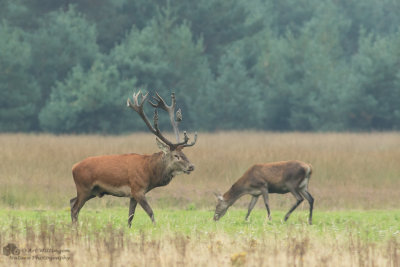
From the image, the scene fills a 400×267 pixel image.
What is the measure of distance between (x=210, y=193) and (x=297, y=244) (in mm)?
9547

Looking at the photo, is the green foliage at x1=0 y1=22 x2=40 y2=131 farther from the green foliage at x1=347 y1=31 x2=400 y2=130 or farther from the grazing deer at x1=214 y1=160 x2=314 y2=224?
the grazing deer at x1=214 y1=160 x2=314 y2=224

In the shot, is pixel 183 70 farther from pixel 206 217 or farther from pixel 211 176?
pixel 206 217

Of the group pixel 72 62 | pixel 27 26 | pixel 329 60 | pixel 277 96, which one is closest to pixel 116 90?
pixel 72 62

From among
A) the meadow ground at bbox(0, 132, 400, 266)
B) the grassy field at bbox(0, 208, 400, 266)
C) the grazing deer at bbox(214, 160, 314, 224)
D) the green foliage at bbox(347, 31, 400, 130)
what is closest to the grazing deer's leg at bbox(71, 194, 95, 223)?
the meadow ground at bbox(0, 132, 400, 266)

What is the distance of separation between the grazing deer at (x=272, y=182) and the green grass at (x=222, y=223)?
348 millimetres

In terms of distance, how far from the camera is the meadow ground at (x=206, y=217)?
29.5 ft

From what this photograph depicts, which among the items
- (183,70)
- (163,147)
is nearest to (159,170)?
(163,147)

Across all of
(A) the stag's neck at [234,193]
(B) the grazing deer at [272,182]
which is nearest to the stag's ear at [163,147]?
(B) the grazing deer at [272,182]

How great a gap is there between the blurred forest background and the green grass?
30301mm

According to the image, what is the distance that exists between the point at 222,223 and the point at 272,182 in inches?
76.6

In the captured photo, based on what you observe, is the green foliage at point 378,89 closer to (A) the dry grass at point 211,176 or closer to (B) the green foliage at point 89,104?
(B) the green foliage at point 89,104

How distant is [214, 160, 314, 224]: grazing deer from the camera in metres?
14.8

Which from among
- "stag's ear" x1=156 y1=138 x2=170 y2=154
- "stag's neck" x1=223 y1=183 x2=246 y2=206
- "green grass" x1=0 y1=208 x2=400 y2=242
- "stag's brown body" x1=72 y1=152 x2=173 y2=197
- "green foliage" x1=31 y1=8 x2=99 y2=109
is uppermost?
"green foliage" x1=31 y1=8 x2=99 y2=109

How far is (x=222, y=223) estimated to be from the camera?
13.5 metres
